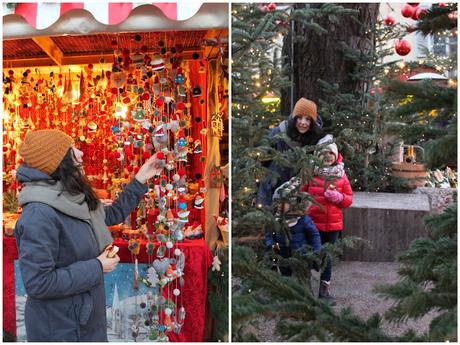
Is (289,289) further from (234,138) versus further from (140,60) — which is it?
(140,60)

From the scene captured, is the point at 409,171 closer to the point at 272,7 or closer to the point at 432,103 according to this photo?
the point at 272,7

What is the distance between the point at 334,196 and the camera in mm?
4422

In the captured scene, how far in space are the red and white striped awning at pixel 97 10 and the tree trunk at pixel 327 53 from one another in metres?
3.71

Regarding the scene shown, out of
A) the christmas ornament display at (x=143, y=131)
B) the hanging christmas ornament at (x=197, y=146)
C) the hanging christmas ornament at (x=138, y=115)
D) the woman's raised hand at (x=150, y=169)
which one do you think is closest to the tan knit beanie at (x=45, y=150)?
the woman's raised hand at (x=150, y=169)

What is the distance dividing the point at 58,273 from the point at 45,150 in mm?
506

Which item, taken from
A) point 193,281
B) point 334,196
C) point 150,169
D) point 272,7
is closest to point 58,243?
point 150,169

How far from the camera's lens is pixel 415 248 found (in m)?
2.33

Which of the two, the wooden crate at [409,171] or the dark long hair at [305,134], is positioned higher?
the dark long hair at [305,134]

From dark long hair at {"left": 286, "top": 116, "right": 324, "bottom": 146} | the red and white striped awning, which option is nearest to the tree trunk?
dark long hair at {"left": 286, "top": 116, "right": 324, "bottom": 146}

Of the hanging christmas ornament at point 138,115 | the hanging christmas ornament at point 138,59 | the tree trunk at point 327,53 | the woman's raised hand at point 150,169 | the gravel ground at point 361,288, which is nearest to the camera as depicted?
the woman's raised hand at point 150,169

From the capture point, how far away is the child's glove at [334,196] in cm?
442

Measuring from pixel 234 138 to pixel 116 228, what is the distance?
3.18 ft

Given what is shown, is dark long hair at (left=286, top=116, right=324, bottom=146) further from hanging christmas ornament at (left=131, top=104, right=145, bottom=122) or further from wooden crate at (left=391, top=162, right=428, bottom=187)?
wooden crate at (left=391, top=162, right=428, bottom=187)

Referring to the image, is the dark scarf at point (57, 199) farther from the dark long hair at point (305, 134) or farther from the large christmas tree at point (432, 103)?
the dark long hair at point (305, 134)
